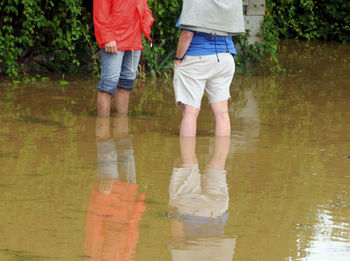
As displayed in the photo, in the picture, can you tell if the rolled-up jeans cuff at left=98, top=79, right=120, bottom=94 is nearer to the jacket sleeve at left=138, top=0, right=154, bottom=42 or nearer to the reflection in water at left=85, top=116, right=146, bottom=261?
the jacket sleeve at left=138, top=0, right=154, bottom=42

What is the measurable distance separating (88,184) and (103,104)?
2293 millimetres

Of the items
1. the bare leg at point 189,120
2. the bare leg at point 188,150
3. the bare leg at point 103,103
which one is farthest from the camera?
the bare leg at point 103,103

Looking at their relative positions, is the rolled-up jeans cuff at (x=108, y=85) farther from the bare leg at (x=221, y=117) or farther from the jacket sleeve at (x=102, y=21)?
the bare leg at (x=221, y=117)

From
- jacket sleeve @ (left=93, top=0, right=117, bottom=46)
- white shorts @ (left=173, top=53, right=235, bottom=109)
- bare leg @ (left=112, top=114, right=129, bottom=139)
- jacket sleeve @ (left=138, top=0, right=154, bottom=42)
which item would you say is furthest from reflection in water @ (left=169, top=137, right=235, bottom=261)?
jacket sleeve @ (left=138, top=0, right=154, bottom=42)

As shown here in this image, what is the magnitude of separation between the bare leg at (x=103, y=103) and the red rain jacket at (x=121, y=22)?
481mm

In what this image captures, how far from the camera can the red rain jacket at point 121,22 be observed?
6.50m

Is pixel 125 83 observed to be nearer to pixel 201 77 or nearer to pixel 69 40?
pixel 201 77

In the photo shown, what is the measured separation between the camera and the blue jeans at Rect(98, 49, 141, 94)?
663 cm

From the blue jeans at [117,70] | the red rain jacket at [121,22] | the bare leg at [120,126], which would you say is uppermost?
the red rain jacket at [121,22]

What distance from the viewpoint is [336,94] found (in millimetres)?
8609

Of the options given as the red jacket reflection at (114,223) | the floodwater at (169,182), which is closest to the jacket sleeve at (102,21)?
the floodwater at (169,182)

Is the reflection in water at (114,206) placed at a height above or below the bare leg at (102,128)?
above

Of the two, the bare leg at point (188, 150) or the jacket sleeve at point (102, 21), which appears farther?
the jacket sleeve at point (102, 21)

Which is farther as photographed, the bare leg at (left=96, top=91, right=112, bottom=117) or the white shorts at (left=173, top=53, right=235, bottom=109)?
the bare leg at (left=96, top=91, right=112, bottom=117)
